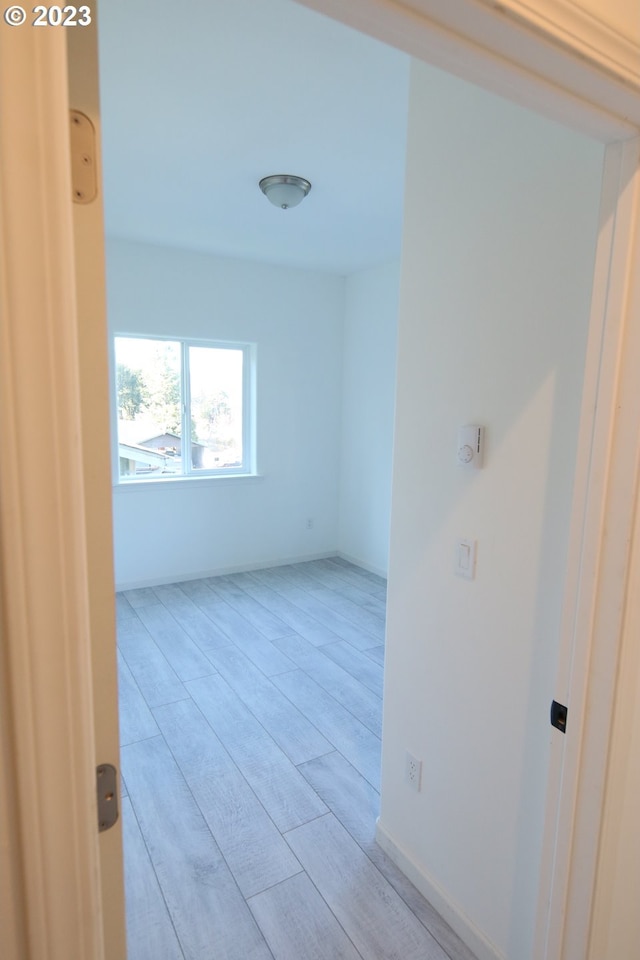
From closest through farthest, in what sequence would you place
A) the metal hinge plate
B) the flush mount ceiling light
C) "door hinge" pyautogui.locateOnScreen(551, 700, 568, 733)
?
the metal hinge plate → "door hinge" pyautogui.locateOnScreen(551, 700, 568, 733) → the flush mount ceiling light

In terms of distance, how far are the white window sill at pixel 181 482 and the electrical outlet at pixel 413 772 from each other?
2.98 m

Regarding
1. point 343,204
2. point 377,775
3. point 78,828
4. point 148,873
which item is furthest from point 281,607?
point 78,828

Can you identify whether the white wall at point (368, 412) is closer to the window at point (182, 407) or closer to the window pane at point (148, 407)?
the window at point (182, 407)

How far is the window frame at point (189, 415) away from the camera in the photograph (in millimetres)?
3984

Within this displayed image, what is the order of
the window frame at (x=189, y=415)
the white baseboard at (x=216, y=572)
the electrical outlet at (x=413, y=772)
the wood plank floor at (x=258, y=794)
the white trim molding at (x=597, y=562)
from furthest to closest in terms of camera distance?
the white baseboard at (x=216, y=572) < the window frame at (x=189, y=415) < the electrical outlet at (x=413, y=772) < the wood plank floor at (x=258, y=794) < the white trim molding at (x=597, y=562)

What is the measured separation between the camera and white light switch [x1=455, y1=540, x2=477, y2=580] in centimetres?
141

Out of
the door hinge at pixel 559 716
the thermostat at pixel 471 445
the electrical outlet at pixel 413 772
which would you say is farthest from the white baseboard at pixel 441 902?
the thermostat at pixel 471 445

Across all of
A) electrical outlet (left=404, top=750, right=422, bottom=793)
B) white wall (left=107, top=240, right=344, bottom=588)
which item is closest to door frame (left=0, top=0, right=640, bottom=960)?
electrical outlet (left=404, top=750, right=422, bottom=793)

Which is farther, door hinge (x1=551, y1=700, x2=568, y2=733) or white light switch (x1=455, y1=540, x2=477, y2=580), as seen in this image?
white light switch (x1=455, y1=540, x2=477, y2=580)

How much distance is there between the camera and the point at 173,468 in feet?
14.3

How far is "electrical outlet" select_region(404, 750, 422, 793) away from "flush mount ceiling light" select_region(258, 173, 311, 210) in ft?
8.35

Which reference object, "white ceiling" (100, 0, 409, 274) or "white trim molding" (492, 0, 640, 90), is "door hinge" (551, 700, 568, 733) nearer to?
"white trim molding" (492, 0, 640, 90)

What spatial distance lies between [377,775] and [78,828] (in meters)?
1.98

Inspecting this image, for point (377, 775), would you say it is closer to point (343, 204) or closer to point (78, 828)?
point (78, 828)
